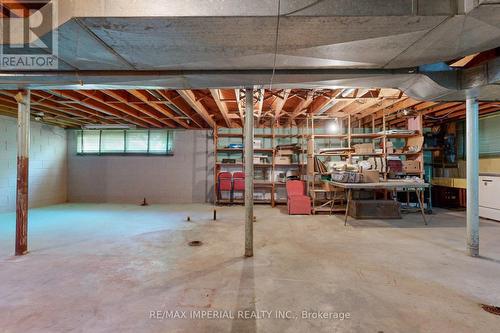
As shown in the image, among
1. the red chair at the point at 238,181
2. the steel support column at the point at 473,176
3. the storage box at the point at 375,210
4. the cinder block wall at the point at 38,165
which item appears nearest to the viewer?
the steel support column at the point at 473,176

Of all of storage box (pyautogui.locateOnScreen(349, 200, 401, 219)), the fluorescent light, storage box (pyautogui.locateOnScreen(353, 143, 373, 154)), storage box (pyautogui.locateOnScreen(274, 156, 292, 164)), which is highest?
the fluorescent light

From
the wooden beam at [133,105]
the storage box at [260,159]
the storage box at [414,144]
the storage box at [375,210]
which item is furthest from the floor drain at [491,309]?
the wooden beam at [133,105]

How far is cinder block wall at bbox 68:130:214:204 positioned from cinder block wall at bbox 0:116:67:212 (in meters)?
0.34

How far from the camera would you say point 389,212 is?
471 cm

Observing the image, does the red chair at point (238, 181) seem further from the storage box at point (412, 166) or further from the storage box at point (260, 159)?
the storage box at point (412, 166)

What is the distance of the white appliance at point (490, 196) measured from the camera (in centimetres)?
452

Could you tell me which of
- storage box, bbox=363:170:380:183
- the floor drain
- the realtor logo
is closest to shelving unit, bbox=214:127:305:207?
storage box, bbox=363:170:380:183

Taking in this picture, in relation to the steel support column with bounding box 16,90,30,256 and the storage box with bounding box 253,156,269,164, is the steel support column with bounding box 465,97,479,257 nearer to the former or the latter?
the storage box with bounding box 253,156,269,164

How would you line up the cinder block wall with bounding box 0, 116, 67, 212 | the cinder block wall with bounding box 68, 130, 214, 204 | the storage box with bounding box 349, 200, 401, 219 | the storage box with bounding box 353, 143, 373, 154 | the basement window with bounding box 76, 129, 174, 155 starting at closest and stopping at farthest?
the storage box with bounding box 349, 200, 401, 219 → the storage box with bounding box 353, 143, 373, 154 → the cinder block wall with bounding box 0, 116, 67, 212 → the cinder block wall with bounding box 68, 130, 214, 204 → the basement window with bounding box 76, 129, 174, 155

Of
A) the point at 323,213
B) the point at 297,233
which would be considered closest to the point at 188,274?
the point at 297,233

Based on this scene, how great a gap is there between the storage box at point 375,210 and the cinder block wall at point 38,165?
7.98 meters

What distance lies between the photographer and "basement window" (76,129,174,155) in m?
7.08

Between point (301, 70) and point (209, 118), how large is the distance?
3568 mm

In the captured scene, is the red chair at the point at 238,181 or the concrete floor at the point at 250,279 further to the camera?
the red chair at the point at 238,181
